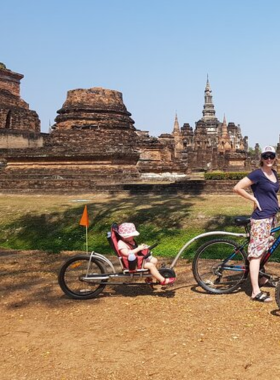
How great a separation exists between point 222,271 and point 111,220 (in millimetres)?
4669

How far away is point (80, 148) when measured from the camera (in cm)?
1697

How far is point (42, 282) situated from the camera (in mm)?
5066

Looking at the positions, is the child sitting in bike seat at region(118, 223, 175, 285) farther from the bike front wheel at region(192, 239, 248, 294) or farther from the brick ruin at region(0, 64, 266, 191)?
the brick ruin at region(0, 64, 266, 191)

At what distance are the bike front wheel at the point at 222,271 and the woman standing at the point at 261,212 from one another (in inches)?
9.0

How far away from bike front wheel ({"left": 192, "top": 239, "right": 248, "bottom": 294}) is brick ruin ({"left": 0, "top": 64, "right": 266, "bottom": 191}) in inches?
372

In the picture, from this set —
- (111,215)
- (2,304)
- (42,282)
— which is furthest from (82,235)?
(2,304)

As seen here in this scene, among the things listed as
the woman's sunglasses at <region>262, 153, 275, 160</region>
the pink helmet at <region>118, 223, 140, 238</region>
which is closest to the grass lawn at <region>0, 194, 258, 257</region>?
the pink helmet at <region>118, 223, 140, 238</region>

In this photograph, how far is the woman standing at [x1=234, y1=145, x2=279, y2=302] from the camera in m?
4.12

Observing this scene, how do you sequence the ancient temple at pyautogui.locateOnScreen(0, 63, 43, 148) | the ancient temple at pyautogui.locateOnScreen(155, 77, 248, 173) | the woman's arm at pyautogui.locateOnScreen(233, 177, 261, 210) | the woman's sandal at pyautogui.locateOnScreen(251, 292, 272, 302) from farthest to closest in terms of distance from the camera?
the ancient temple at pyautogui.locateOnScreen(155, 77, 248, 173)
the ancient temple at pyautogui.locateOnScreen(0, 63, 43, 148)
the woman's arm at pyautogui.locateOnScreen(233, 177, 261, 210)
the woman's sandal at pyautogui.locateOnScreen(251, 292, 272, 302)

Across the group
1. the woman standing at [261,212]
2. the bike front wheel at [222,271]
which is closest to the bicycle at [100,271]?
the bike front wheel at [222,271]

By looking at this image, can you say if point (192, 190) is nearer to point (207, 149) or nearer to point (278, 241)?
point (278, 241)

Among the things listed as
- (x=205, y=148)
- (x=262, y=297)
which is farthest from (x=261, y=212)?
(x=205, y=148)

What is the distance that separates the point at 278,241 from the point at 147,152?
731 inches

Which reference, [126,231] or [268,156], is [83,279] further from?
[268,156]
